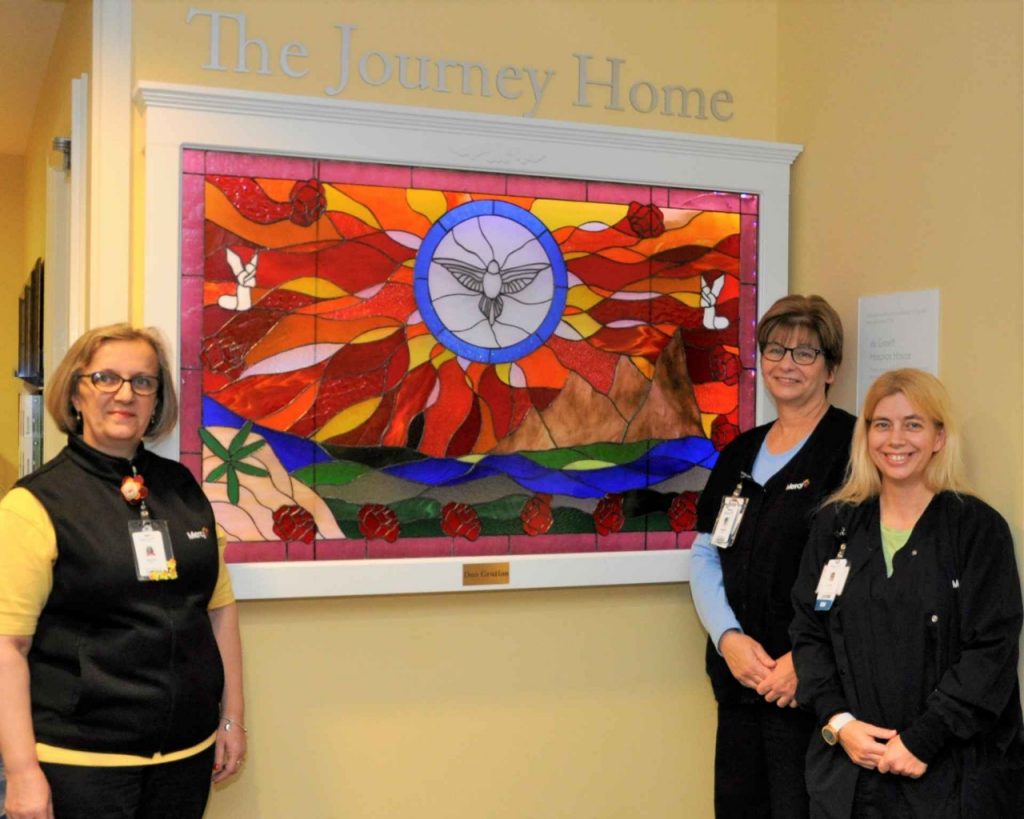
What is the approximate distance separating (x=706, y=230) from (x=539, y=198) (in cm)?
48

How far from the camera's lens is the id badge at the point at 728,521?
98.3 inches

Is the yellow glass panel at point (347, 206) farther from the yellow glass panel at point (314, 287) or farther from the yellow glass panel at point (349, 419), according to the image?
the yellow glass panel at point (349, 419)

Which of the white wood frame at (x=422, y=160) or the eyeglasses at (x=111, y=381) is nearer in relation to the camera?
the eyeglasses at (x=111, y=381)

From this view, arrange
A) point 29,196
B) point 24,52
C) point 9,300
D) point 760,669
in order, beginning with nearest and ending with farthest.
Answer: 1. point 760,669
2. point 24,52
3. point 29,196
4. point 9,300

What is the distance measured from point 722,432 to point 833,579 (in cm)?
84

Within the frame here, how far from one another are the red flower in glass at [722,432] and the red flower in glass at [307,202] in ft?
3.89

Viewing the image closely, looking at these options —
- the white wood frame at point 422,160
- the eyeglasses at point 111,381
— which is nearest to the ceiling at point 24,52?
the white wood frame at point 422,160

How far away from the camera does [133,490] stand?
2.02m

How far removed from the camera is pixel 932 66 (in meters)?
2.48

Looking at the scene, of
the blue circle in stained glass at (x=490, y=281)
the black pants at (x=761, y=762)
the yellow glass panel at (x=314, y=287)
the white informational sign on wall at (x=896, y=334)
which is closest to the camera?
the black pants at (x=761, y=762)

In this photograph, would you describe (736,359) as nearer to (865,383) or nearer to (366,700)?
(865,383)

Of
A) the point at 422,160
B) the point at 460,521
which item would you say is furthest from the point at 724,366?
the point at 422,160

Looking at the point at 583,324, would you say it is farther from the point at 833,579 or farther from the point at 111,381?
the point at 111,381

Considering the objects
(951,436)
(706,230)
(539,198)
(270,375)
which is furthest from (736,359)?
(270,375)
